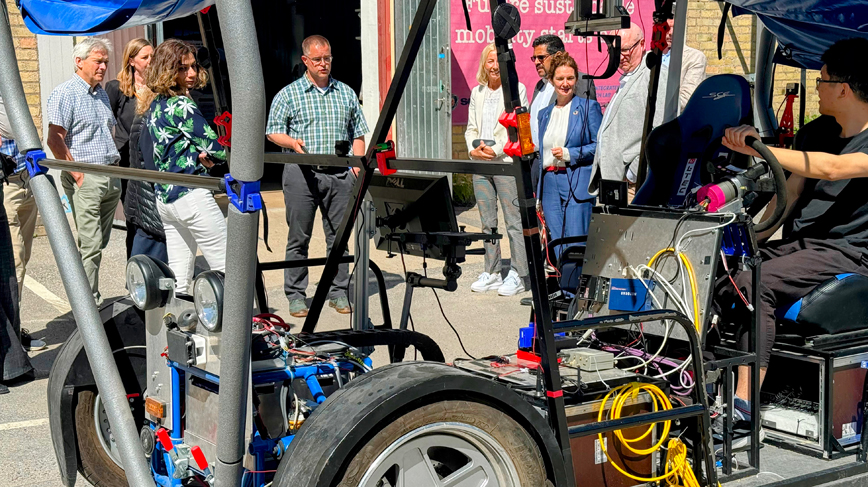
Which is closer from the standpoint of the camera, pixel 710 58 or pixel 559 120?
pixel 559 120

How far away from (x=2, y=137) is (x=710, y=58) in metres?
10.5

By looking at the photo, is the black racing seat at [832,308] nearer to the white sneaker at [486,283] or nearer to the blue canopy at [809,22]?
the blue canopy at [809,22]

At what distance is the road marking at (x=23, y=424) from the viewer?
5.02 meters

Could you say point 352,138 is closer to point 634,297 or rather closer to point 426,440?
point 634,297

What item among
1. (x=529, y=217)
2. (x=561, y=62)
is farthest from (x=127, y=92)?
(x=529, y=217)

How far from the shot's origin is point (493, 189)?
820 cm

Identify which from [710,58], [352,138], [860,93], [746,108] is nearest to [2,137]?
[352,138]

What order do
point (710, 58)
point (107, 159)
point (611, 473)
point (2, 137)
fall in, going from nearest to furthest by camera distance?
point (611, 473) < point (2, 137) < point (107, 159) < point (710, 58)

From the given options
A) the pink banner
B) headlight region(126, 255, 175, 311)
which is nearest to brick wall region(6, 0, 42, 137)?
the pink banner

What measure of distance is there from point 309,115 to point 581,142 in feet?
6.61

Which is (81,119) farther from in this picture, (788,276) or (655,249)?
(788,276)

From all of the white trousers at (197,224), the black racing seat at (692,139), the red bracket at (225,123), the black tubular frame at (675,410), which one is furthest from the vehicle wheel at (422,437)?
the white trousers at (197,224)

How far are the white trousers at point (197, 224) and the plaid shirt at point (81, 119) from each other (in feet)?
4.14

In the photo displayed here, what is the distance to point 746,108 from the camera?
4.06 m
